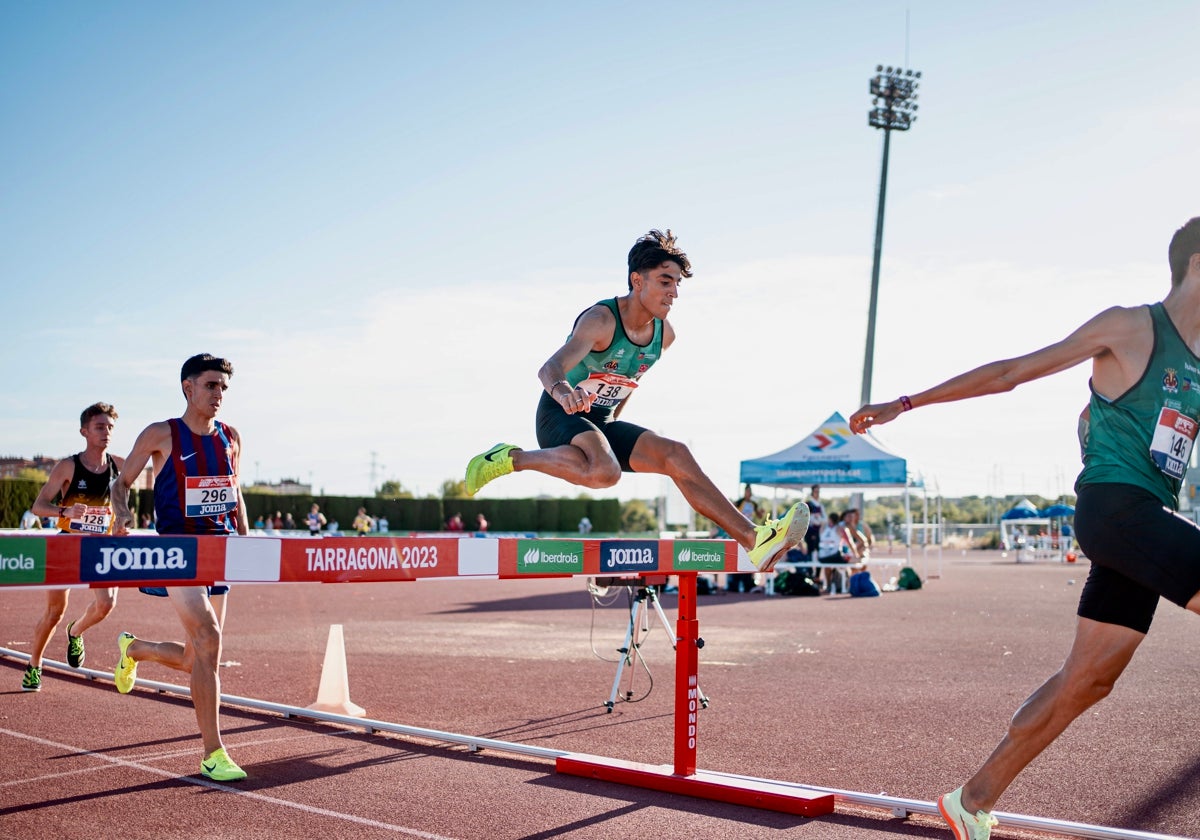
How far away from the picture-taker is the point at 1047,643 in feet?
43.5

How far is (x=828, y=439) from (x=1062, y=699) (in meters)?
19.3

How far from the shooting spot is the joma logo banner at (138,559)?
3.78m

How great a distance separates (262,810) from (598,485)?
7.78 ft

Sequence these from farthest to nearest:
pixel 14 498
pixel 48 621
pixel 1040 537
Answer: pixel 1040 537
pixel 14 498
pixel 48 621

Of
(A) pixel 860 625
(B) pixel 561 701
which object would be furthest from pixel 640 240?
(A) pixel 860 625

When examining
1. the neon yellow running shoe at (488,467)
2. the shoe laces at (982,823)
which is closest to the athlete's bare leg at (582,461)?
the neon yellow running shoe at (488,467)

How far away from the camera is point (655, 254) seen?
547 cm

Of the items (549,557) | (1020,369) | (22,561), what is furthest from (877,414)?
(22,561)

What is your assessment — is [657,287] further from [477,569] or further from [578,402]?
[477,569]

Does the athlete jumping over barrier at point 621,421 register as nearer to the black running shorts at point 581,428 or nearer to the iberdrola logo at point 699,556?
the black running shorts at point 581,428

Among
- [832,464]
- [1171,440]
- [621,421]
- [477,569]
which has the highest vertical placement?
[832,464]

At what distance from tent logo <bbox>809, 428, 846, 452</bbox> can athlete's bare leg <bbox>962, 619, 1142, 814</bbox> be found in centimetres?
1909

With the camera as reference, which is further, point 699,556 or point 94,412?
point 94,412

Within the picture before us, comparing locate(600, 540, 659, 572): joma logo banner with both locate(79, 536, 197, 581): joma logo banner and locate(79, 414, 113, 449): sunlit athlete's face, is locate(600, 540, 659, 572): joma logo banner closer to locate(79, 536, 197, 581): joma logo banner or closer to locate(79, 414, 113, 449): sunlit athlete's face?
locate(79, 536, 197, 581): joma logo banner
